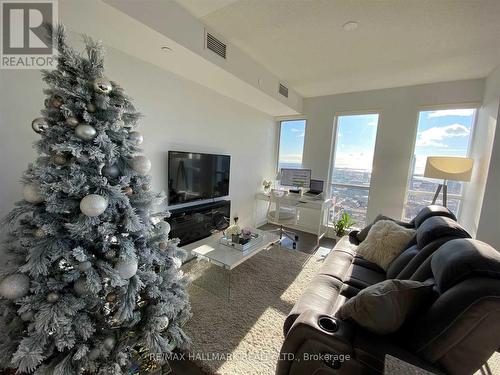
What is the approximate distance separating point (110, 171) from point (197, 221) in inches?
74.3

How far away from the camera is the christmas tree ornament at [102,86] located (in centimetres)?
96

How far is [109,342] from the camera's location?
1019 mm

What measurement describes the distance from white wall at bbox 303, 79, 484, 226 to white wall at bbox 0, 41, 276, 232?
1608 millimetres

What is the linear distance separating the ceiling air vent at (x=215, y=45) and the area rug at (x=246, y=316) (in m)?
2.35

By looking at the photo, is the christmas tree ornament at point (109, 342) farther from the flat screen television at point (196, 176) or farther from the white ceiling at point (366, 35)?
the white ceiling at point (366, 35)

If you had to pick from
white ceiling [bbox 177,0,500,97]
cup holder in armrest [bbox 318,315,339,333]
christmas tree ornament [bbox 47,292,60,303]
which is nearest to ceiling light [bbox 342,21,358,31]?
white ceiling [bbox 177,0,500,97]

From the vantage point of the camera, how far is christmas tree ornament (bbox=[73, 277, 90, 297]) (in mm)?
932

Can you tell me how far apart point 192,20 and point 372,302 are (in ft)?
8.14

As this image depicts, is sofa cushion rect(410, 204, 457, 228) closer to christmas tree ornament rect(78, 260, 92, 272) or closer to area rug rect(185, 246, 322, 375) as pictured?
area rug rect(185, 246, 322, 375)

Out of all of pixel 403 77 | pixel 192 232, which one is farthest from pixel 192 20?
pixel 403 77

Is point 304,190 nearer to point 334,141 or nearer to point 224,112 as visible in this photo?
point 334,141

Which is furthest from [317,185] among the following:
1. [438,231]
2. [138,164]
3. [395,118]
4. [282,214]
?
[138,164]

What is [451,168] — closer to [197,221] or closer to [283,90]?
[283,90]

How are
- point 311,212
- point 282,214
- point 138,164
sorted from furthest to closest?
point 311,212, point 282,214, point 138,164
